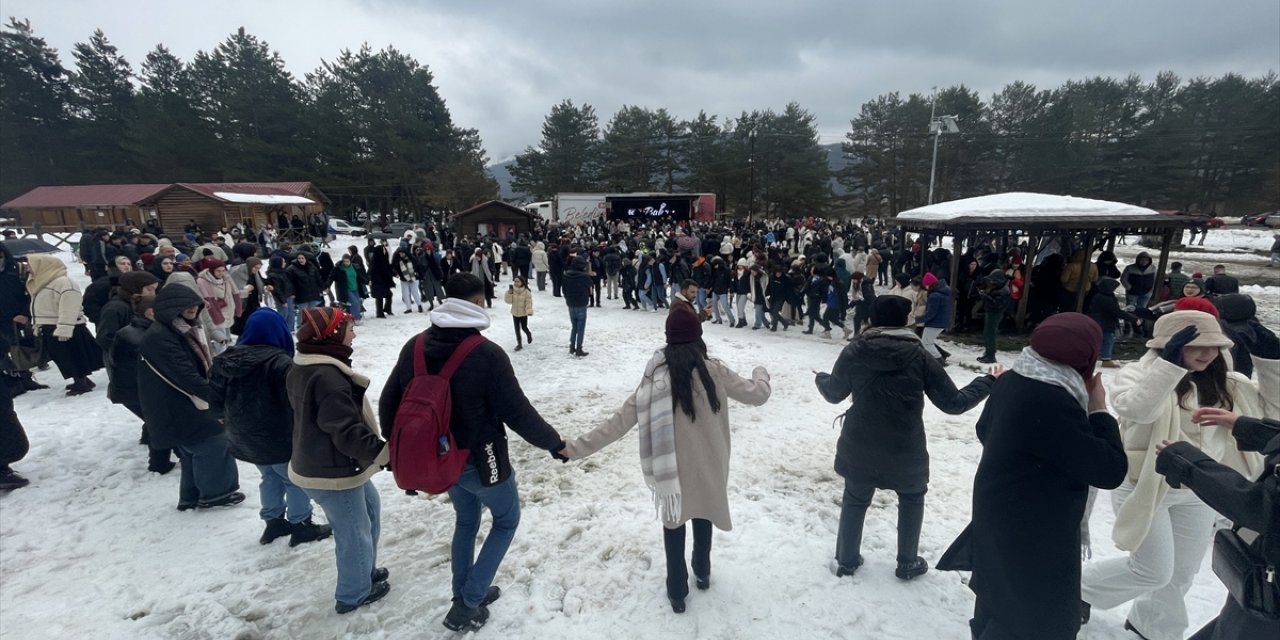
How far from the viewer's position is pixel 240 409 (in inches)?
134

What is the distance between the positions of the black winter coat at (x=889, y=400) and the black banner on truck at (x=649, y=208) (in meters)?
32.7

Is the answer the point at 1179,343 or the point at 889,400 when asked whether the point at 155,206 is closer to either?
the point at 889,400

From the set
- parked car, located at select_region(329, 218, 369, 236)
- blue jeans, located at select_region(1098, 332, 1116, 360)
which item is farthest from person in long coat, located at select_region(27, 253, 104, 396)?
parked car, located at select_region(329, 218, 369, 236)

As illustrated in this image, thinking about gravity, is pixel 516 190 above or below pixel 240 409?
above

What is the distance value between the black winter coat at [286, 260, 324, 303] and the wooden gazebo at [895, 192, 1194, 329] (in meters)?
11.8

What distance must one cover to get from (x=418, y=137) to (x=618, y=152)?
18327 mm

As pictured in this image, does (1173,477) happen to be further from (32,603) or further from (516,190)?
(516,190)

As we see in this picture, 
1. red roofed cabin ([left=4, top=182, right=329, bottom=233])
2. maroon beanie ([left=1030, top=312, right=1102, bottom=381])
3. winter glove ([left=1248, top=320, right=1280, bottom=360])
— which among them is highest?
red roofed cabin ([left=4, top=182, right=329, bottom=233])

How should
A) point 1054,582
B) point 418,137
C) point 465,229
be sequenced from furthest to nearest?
point 418,137, point 465,229, point 1054,582

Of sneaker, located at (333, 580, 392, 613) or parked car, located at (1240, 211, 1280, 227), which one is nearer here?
sneaker, located at (333, 580, 392, 613)

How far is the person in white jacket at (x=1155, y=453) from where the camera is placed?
2469 mm

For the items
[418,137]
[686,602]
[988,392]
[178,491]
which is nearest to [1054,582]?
[988,392]

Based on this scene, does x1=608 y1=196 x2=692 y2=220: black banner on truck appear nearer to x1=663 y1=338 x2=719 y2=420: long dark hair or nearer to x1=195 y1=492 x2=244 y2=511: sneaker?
x1=195 y1=492 x2=244 y2=511: sneaker

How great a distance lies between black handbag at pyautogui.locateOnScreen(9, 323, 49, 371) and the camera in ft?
20.9
